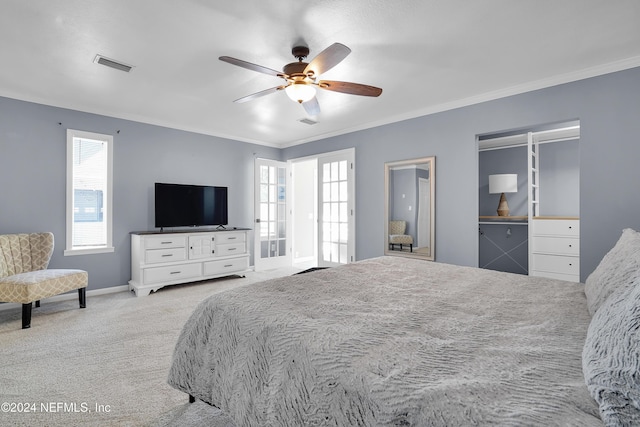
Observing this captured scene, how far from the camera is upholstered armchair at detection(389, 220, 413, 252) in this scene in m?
4.46

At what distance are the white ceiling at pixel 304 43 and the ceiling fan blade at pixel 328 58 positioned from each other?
286mm

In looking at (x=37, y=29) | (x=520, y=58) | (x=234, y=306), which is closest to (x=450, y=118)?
(x=520, y=58)

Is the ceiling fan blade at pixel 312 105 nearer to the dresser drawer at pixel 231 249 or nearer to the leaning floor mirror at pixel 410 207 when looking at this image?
the leaning floor mirror at pixel 410 207

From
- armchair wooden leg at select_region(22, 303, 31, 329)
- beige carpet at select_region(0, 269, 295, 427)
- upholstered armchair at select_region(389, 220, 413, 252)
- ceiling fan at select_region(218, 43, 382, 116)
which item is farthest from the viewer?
upholstered armchair at select_region(389, 220, 413, 252)

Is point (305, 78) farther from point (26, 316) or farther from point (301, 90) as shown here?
point (26, 316)

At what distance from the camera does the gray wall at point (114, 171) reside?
3658 mm

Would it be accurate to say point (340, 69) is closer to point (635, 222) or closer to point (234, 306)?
point (234, 306)

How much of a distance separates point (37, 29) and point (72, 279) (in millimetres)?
2452

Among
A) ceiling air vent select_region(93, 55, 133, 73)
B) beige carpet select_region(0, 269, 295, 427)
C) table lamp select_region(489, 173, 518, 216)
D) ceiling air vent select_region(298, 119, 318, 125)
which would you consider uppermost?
ceiling air vent select_region(298, 119, 318, 125)

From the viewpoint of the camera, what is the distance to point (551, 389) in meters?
0.75

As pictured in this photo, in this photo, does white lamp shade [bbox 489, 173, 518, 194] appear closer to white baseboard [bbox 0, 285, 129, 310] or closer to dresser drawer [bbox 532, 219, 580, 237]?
dresser drawer [bbox 532, 219, 580, 237]

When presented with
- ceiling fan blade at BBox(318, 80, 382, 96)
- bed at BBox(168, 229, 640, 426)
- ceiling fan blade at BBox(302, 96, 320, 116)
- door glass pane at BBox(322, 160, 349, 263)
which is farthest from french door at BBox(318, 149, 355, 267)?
bed at BBox(168, 229, 640, 426)

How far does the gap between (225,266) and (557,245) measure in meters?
4.58

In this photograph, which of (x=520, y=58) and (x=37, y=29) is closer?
(x=37, y=29)
